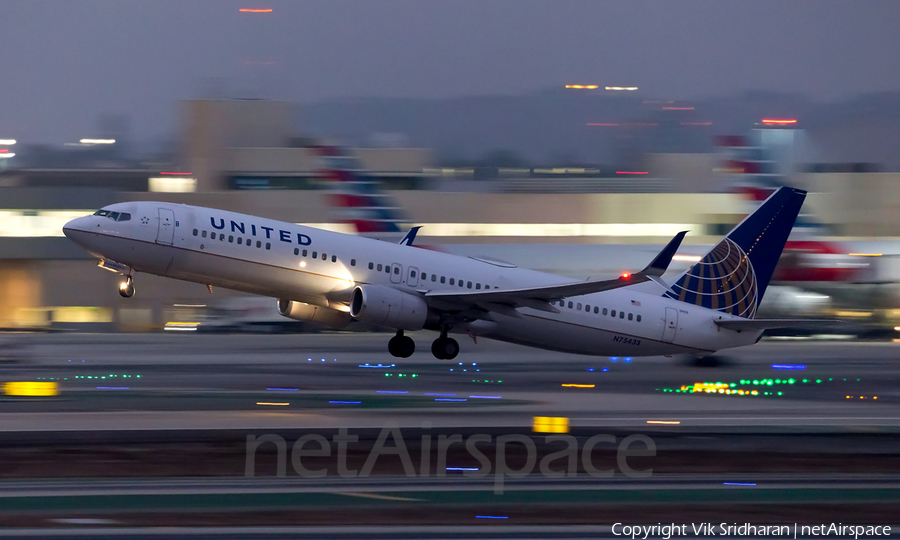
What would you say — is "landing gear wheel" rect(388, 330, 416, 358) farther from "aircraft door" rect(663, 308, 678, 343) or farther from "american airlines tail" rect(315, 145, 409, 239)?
"american airlines tail" rect(315, 145, 409, 239)

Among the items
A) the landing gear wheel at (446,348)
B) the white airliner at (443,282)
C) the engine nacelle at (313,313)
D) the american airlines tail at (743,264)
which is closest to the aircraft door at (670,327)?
the white airliner at (443,282)

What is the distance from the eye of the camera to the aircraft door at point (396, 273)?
1129 inches

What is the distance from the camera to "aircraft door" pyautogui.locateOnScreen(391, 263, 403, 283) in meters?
28.7

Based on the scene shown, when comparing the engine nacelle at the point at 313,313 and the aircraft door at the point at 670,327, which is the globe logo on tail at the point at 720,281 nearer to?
the aircraft door at the point at 670,327

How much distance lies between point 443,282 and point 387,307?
2751mm

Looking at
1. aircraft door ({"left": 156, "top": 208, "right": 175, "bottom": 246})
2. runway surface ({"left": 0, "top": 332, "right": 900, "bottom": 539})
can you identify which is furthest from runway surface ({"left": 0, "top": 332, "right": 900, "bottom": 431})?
aircraft door ({"left": 156, "top": 208, "right": 175, "bottom": 246})

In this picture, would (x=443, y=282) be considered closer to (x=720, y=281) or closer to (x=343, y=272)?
(x=343, y=272)

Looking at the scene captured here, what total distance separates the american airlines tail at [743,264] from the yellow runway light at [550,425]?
10618mm

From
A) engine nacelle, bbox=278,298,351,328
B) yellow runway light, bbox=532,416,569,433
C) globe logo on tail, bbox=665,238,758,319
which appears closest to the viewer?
yellow runway light, bbox=532,416,569,433

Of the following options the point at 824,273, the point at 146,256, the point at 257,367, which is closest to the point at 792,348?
the point at 824,273

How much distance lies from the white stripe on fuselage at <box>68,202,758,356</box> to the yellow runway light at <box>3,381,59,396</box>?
4725mm

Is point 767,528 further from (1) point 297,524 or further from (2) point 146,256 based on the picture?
(2) point 146,256

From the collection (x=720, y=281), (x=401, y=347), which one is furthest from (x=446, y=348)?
(x=720, y=281)

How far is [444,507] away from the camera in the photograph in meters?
15.6
